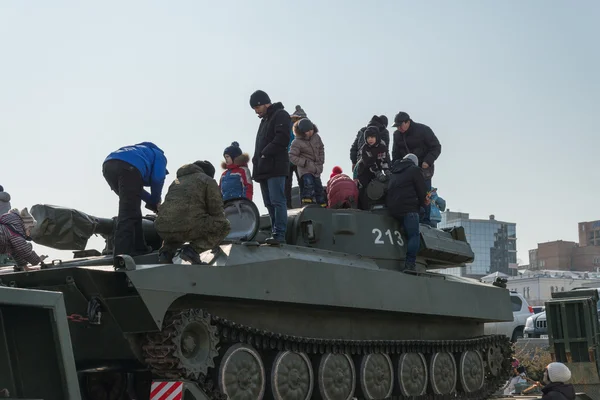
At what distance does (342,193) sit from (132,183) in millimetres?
3946

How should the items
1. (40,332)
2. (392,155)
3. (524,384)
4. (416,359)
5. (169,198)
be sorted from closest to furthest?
(40,332) < (169,198) < (416,359) < (392,155) < (524,384)

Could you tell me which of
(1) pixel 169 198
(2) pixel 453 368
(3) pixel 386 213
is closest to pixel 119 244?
(1) pixel 169 198

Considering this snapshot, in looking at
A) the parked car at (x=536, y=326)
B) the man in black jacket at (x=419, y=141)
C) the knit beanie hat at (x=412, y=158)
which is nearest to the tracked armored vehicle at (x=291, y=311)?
the knit beanie hat at (x=412, y=158)

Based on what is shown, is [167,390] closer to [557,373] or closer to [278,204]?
[278,204]

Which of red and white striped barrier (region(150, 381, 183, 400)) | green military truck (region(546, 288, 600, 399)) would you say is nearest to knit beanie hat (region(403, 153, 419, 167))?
green military truck (region(546, 288, 600, 399))

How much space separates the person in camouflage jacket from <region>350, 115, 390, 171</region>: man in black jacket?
497 centimetres

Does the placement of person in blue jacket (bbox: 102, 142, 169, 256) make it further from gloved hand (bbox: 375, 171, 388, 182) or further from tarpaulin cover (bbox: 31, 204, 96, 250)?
gloved hand (bbox: 375, 171, 388, 182)

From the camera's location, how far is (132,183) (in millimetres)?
10758

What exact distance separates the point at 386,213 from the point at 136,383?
4.48 metres

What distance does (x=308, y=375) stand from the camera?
11.2 metres

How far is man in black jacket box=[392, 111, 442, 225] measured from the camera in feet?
49.3

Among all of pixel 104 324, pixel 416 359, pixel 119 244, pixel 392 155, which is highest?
pixel 392 155

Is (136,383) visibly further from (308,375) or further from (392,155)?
(392,155)

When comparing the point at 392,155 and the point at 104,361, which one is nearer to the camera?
the point at 104,361
